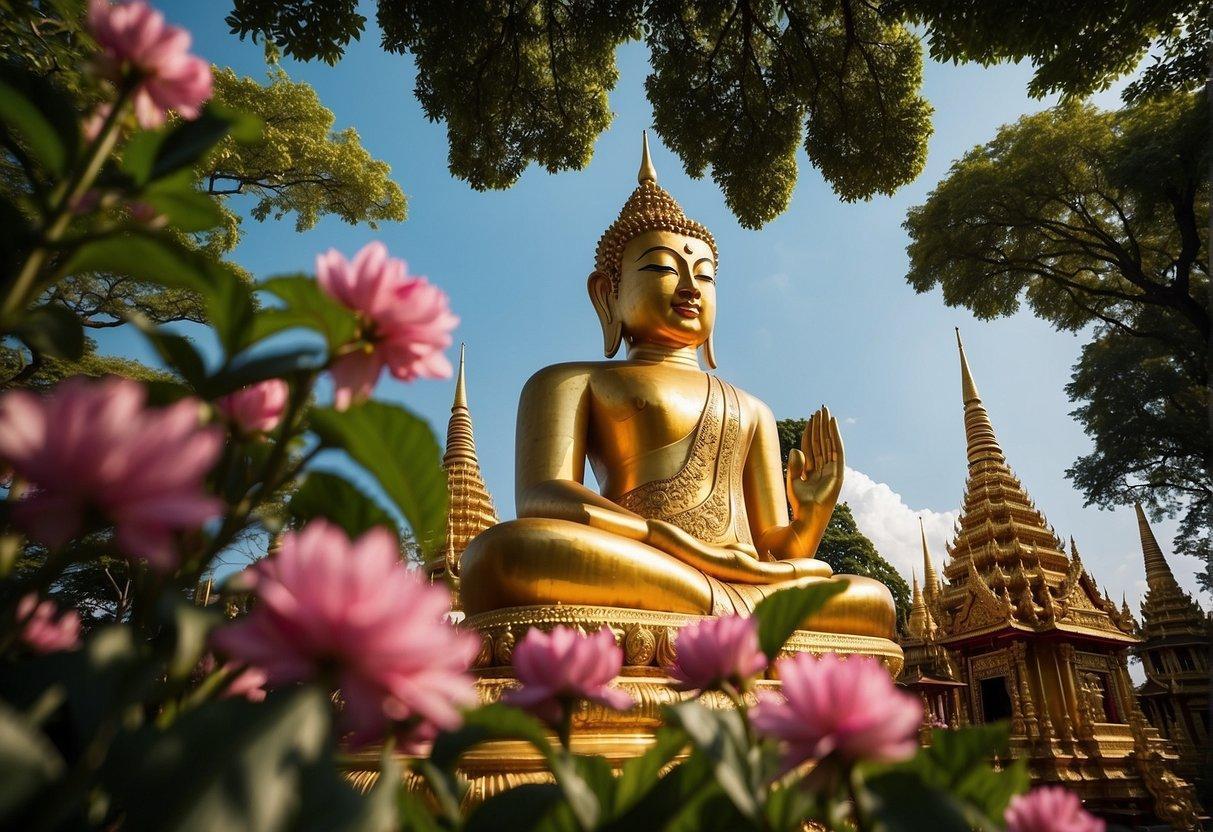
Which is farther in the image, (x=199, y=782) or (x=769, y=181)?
(x=769, y=181)

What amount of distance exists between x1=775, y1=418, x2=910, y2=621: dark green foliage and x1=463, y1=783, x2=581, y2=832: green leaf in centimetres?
1736

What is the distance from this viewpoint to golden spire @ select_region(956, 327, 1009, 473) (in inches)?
489

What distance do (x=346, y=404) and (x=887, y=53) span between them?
7895mm

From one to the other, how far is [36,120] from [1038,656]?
38.1ft

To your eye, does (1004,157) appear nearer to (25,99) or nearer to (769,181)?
(769,181)

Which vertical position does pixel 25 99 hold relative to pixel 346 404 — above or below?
above

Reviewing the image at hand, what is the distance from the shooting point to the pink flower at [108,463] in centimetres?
35

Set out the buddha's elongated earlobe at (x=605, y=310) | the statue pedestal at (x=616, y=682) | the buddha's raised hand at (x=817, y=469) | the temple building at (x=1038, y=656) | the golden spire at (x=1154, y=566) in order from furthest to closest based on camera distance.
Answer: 1. the golden spire at (x=1154, y=566)
2. the temple building at (x=1038, y=656)
3. the buddha's elongated earlobe at (x=605, y=310)
4. the buddha's raised hand at (x=817, y=469)
5. the statue pedestal at (x=616, y=682)

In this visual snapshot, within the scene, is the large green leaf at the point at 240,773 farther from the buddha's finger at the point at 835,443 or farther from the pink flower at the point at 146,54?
the buddha's finger at the point at 835,443

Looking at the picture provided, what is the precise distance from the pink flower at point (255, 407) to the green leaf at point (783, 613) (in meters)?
0.43

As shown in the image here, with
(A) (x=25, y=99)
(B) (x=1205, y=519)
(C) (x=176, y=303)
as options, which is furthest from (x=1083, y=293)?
(A) (x=25, y=99)

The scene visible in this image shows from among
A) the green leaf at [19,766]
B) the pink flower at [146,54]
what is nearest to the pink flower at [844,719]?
the green leaf at [19,766]

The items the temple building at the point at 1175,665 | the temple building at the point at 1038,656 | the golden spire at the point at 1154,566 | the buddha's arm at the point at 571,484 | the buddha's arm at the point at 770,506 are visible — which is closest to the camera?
the buddha's arm at the point at 571,484

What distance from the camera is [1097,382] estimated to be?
1372 centimetres
